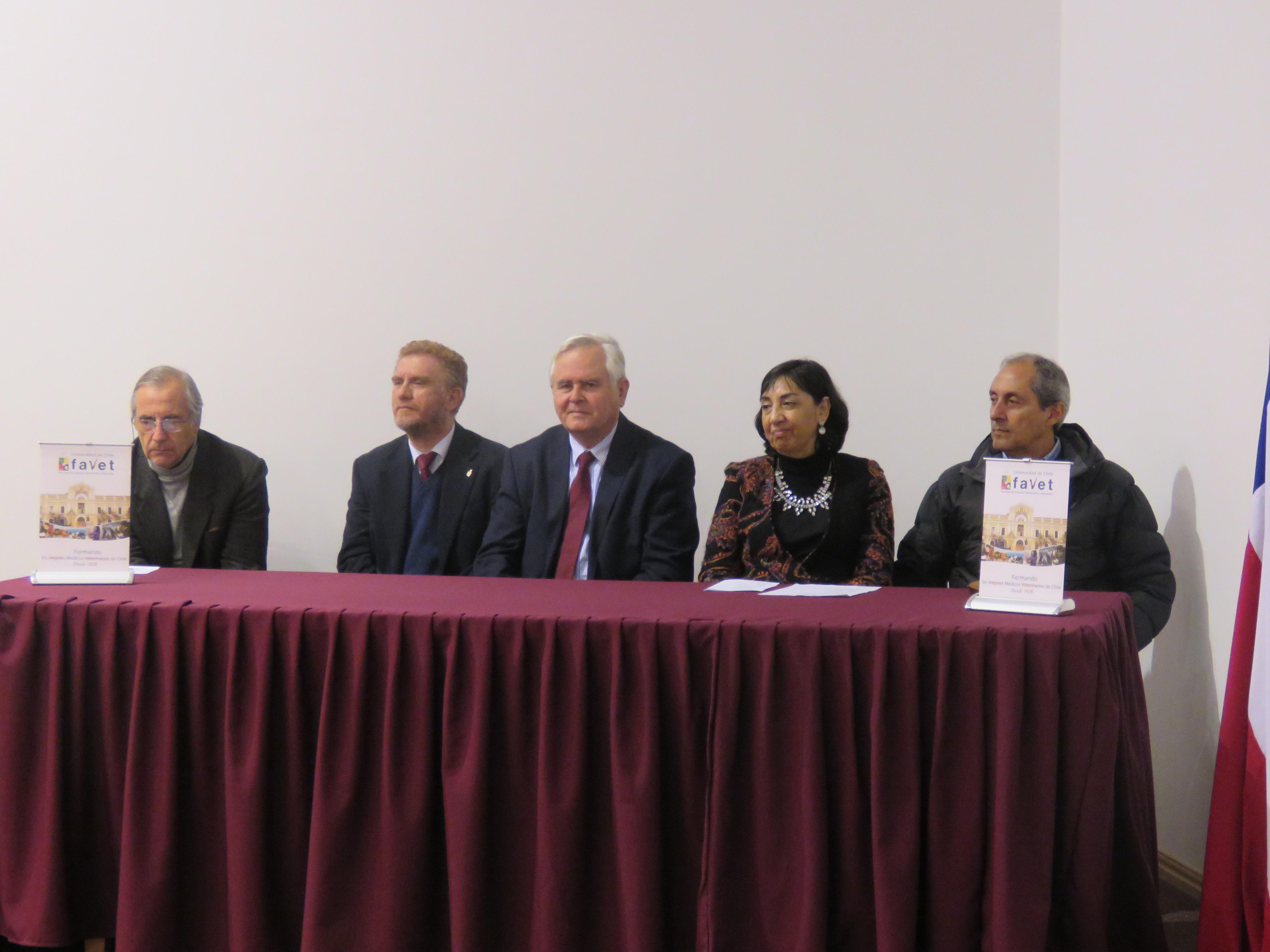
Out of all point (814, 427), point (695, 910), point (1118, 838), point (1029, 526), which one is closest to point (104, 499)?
point (695, 910)

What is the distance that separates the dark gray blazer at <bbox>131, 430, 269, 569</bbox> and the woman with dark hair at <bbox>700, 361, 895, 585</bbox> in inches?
54.6

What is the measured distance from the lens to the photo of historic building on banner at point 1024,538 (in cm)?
192

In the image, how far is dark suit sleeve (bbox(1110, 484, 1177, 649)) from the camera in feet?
8.80

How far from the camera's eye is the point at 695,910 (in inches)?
74.0

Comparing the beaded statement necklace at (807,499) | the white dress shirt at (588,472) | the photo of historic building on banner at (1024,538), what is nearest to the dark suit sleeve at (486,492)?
the white dress shirt at (588,472)

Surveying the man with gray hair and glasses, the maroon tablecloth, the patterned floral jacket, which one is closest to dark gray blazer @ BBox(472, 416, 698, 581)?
the patterned floral jacket

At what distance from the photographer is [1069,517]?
8.63 ft

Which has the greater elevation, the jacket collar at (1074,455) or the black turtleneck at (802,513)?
the jacket collar at (1074,455)

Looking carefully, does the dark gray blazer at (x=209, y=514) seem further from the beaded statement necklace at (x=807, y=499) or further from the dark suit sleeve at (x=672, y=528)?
the beaded statement necklace at (x=807, y=499)

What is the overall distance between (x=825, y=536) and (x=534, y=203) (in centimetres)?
171

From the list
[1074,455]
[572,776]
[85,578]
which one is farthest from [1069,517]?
[85,578]

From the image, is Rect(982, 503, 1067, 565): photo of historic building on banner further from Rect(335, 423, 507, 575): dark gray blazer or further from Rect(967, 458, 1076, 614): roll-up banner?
Rect(335, 423, 507, 575): dark gray blazer

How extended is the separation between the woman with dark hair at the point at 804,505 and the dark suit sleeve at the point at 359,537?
1150 millimetres

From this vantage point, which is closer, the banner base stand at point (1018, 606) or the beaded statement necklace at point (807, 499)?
the banner base stand at point (1018, 606)
